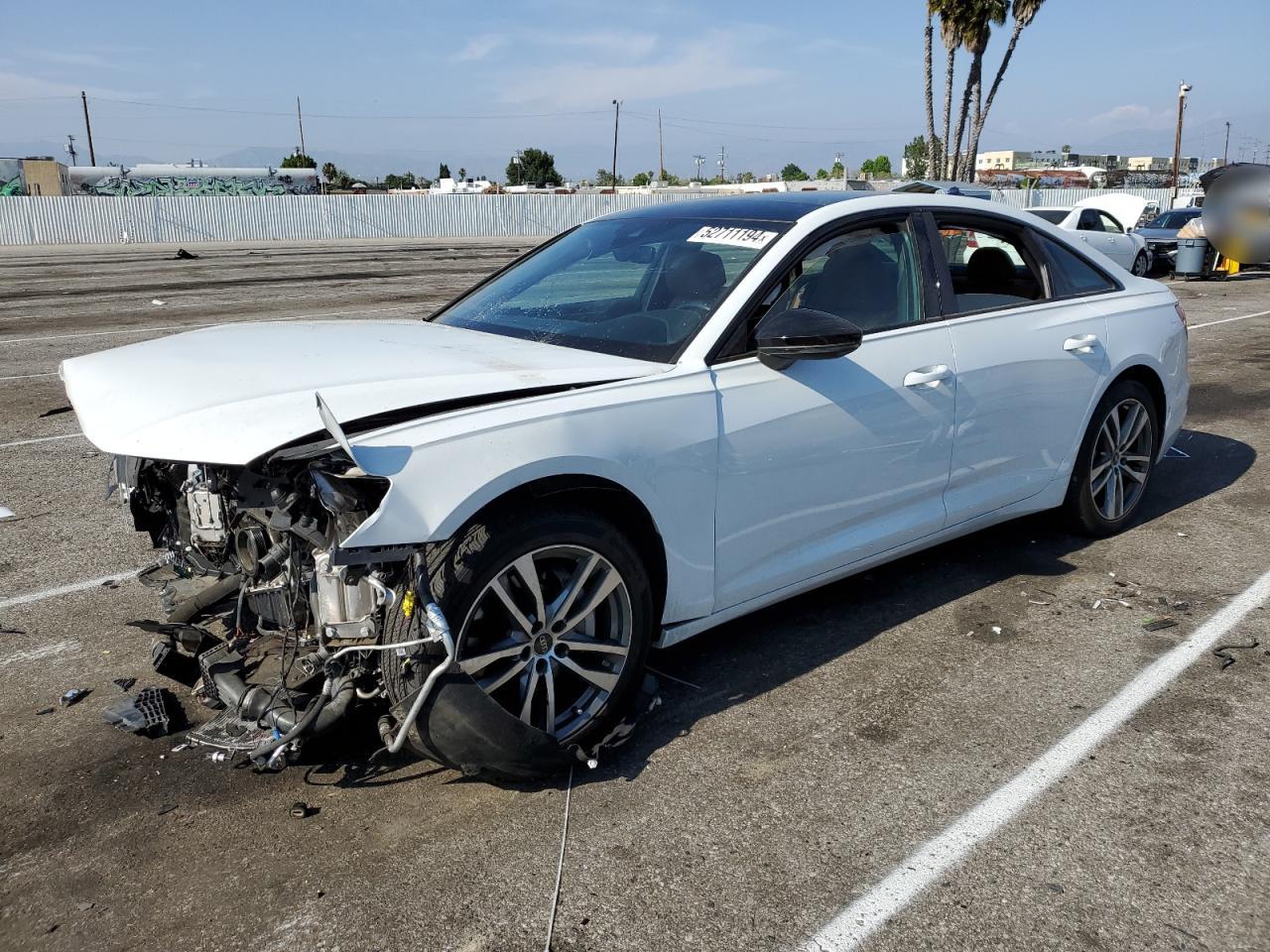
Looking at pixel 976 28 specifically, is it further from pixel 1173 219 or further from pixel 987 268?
pixel 987 268

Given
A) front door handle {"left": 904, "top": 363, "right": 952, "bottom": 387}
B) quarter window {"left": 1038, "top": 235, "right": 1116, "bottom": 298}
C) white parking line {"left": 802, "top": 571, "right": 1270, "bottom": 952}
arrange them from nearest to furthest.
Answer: white parking line {"left": 802, "top": 571, "right": 1270, "bottom": 952} < front door handle {"left": 904, "top": 363, "right": 952, "bottom": 387} < quarter window {"left": 1038, "top": 235, "right": 1116, "bottom": 298}

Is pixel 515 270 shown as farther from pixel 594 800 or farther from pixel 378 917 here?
pixel 378 917

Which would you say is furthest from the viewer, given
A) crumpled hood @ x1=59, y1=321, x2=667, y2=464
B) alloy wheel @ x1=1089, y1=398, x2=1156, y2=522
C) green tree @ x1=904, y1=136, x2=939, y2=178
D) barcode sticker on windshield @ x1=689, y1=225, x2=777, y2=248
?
green tree @ x1=904, y1=136, x2=939, y2=178

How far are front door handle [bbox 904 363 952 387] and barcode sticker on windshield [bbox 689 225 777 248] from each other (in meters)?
0.76

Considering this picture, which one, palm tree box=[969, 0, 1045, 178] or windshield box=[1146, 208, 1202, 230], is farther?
palm tree box=[969, 0, 1045, 178]

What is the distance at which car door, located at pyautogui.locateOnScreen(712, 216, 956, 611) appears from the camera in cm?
365

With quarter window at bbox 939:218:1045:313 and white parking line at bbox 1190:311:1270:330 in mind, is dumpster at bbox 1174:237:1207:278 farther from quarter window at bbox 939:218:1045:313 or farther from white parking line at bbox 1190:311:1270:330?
quarter window at bbox 939:218:1045:313

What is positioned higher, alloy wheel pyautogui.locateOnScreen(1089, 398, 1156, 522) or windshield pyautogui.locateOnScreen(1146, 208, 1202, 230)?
windshield pyautogui.locateOnScreen(1146, 208, 1202, 230)

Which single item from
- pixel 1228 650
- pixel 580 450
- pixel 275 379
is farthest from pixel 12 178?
pixel 1228 650

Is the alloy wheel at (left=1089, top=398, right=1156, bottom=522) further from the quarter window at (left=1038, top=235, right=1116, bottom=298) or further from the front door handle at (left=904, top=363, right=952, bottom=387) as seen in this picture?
the front door handle at (left=904, top=363, right=952, bottom=387)

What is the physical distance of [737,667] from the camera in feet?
13.4

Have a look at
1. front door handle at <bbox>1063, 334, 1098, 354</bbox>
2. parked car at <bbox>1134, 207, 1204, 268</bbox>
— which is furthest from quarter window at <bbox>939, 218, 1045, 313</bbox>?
parked car at <bbox>1134, 207, 1204, 268</bbox>

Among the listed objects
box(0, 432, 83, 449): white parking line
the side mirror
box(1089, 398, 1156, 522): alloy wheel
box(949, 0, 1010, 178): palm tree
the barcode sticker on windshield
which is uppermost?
box(949, 0, 1010, 178): palm tree

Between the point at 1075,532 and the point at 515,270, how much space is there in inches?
121
